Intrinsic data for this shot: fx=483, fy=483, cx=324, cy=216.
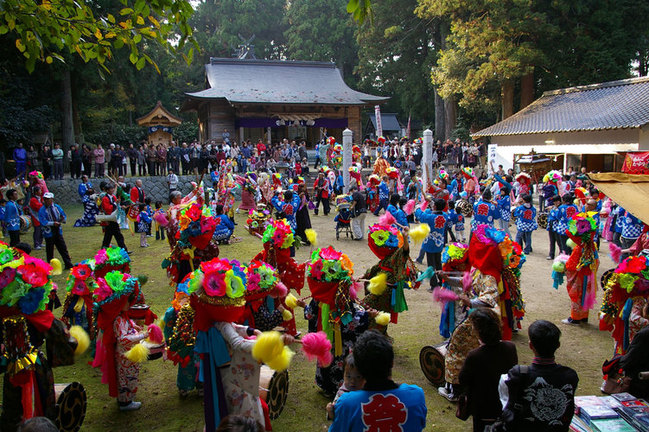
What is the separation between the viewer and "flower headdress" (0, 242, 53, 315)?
3.75 m

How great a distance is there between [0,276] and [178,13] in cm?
320

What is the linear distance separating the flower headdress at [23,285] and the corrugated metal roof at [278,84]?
25369 millimetres

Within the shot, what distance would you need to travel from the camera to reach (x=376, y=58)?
36531mm

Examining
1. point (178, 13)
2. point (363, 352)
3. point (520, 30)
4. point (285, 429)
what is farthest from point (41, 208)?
point (520, 30)

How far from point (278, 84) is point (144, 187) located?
1375cm

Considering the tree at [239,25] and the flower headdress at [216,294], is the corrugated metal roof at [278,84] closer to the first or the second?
the tree at [239,25]

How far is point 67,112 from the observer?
2278 cm

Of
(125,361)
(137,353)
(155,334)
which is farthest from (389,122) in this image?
(137,353)

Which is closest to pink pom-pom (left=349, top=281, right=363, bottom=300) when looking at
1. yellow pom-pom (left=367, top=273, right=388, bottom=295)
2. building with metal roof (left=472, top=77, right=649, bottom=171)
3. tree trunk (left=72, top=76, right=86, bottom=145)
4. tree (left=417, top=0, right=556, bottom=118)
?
yellow pom-pom (left=367, top=273, right=388, bottom=295)

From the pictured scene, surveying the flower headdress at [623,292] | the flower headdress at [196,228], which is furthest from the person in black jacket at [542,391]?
the flower headdress at [196,228]

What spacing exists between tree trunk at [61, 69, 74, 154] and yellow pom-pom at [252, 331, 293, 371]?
74.6 ft

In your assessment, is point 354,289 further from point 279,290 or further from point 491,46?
point 491,46

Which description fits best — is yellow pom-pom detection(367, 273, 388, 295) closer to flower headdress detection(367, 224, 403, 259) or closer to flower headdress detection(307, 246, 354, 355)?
flower headdress detection(307, 246, 354, 355)

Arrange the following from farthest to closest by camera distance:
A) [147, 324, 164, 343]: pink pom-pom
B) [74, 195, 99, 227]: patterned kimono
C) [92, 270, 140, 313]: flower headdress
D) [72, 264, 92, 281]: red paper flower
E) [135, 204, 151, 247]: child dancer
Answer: [74, 195, 99, 227]: patterned kimono, [135, 204, 151, 247]: child dancer, [72, 264, 92, 281]: red paper flower, [92, 270, 140, 313]: flower headdress, [147, 324, 164, 343]: pink pom-pom
